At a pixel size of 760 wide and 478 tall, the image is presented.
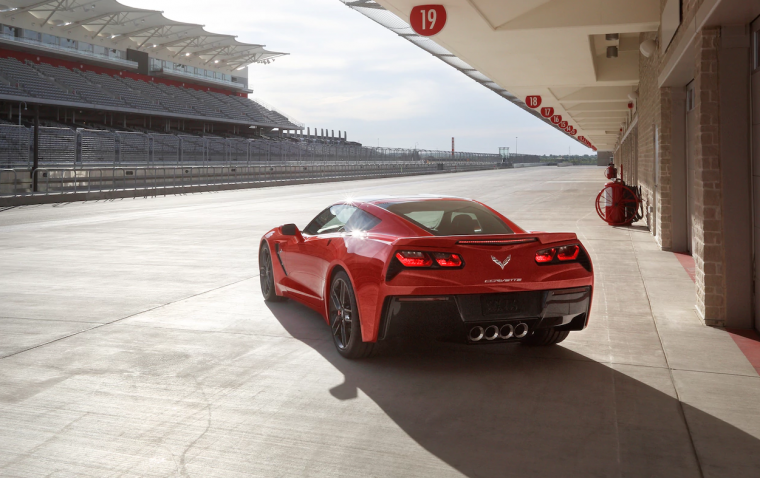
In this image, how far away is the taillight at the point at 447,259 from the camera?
191 inches

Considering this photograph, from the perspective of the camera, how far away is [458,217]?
5.83 m

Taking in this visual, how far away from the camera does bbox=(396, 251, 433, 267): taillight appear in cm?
487

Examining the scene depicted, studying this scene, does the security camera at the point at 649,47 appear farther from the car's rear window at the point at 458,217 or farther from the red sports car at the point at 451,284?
the red sports car at the point at 451,284

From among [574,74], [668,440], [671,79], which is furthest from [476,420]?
[574,74]

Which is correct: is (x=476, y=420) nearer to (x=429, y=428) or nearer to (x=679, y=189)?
(x=429, y=428)

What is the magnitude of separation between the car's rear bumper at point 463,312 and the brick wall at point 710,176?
213 centimetres

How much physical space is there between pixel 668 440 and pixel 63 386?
142 inches

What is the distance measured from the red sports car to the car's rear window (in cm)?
1

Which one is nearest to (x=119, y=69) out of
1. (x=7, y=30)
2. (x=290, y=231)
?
(x=7, y=30)

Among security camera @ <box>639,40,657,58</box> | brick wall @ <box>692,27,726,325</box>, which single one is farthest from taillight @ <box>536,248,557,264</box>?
security camera @ <box>639,40,657,58</box>

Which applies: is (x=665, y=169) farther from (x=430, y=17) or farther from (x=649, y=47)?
(x=430, y=17)

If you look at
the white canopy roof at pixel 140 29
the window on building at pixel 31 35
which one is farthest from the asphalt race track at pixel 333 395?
the window on building at pixel 31 35

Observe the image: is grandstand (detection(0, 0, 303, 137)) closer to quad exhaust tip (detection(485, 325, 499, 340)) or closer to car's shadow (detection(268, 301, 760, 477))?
car's shadow (detection(268, 301, 760, 477))

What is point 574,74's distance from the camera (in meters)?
19.6
